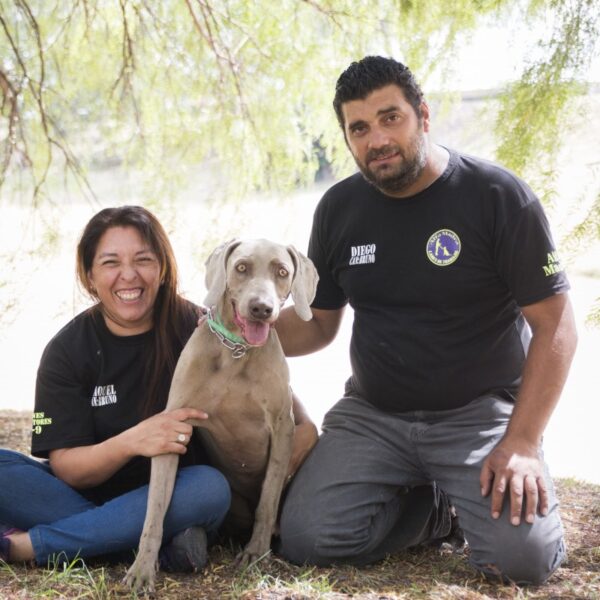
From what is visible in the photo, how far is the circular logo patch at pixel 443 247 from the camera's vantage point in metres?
3.10

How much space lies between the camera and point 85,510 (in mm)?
2955

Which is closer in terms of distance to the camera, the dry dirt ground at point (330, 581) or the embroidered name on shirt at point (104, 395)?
the dry dirt ground at point (330, 581)

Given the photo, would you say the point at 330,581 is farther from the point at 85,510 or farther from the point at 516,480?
the point at 85,510

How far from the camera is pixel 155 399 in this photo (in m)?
3.11

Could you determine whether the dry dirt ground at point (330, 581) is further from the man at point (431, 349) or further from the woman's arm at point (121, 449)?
the woman's arm at point (121, 449)

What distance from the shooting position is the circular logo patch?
10.2 feet

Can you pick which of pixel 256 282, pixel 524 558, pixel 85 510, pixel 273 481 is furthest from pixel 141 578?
pixel 524 558

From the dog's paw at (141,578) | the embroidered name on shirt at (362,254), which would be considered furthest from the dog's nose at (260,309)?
the dog's paw at (141,578)

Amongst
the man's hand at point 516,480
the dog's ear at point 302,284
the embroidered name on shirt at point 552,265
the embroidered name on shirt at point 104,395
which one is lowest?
the man's hand at point 516,480

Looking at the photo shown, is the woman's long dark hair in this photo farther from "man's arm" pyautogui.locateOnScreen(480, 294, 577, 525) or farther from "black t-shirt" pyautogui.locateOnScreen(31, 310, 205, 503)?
"man's arm" pyautogui.locateOnScreen(480, 294, 577, 525)

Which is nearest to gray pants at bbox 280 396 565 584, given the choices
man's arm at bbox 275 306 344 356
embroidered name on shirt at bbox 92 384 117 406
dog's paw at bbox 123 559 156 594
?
man's arm at bbox 275 306 344 356

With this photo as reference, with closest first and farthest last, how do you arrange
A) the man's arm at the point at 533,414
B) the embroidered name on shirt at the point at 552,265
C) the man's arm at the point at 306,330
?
the man's arm at the point at 533,414
the embroidered name on shirt at the point at 552,265
the man's arm at the point at 306,330

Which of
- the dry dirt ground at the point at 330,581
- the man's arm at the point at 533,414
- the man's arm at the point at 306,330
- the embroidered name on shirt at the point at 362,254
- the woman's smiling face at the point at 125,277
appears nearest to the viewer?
the dry dirt ground at the point at 330,581

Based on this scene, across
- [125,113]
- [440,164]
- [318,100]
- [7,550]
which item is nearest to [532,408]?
[440,164]
